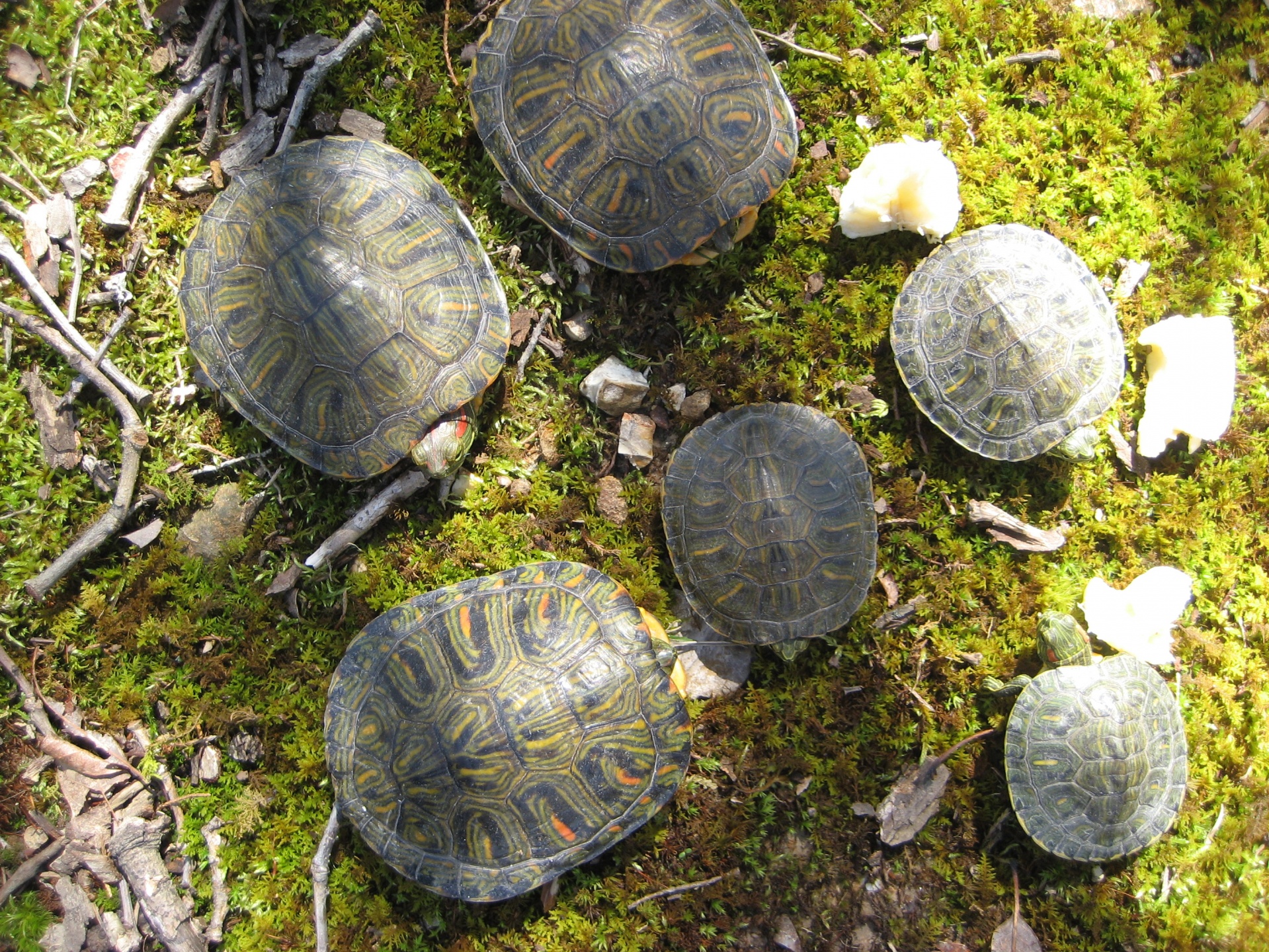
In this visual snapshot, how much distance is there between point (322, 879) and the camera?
394 cm

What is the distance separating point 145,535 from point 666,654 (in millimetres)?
2816

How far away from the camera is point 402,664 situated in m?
3.75

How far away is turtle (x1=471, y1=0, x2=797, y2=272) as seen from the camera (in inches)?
150

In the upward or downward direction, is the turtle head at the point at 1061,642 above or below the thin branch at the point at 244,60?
below

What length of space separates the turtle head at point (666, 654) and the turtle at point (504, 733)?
2 cm

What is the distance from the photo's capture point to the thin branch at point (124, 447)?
161 inches

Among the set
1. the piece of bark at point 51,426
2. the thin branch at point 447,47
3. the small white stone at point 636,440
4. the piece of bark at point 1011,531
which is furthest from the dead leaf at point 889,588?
the piece of bark at point 51,426

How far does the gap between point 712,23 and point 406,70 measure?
1705 mm

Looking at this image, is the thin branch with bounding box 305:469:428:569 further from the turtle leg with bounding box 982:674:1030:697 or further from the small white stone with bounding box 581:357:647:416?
the turtle leg with bounding box 982:674:1030:697

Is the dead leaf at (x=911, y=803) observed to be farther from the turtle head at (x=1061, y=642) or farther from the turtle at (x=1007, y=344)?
the turtle at (x=1007, y=344)

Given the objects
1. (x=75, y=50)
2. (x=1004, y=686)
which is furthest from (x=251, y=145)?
(x=1004, y=686)

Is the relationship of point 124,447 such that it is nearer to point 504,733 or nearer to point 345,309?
point 345,309

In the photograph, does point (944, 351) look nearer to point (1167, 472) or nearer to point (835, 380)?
point (835, 380)

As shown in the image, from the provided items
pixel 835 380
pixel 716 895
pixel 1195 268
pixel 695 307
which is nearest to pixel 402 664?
pixel 716 895
